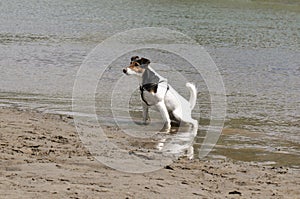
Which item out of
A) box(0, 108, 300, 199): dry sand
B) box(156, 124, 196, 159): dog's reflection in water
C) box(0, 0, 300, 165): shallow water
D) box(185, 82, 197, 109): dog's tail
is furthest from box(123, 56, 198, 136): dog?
box(0, 108, 300, 199): dry sand

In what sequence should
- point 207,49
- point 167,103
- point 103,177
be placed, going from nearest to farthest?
point 103,177 → point 167,103 → point 207,49

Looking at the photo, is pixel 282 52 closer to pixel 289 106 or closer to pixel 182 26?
pixel 182 26

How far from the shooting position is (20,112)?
422 inches

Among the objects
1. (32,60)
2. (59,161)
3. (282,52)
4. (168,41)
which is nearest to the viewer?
(59,161)

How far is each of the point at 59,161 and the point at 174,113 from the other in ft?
11.6

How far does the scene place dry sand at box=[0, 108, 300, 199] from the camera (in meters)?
6.23

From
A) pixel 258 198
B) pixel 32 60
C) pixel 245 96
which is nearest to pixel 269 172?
pixel 258 198

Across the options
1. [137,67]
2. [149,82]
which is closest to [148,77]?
[149,82]

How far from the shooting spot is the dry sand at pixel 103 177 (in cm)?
623

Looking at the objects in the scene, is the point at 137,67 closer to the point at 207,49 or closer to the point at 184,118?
the point at 184,118

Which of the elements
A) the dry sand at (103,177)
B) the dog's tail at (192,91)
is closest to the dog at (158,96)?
the dog's tail at (192,91)

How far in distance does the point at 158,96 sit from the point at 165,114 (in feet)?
1.12

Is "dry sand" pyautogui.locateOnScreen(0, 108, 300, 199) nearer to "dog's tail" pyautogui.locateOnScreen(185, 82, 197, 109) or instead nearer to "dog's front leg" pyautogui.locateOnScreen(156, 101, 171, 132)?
"dog's front leg" pyautogui.locateOnScreen(156, 101, 171, 132)

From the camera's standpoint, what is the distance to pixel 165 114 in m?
10.4
